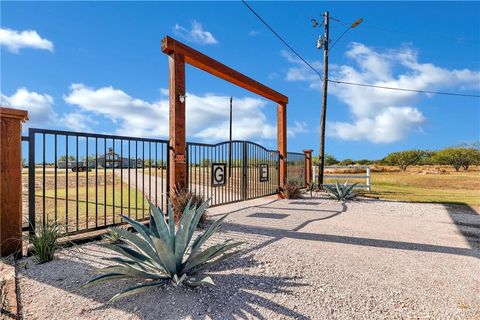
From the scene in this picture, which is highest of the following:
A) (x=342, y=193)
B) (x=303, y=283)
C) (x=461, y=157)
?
(x=461, y=157)

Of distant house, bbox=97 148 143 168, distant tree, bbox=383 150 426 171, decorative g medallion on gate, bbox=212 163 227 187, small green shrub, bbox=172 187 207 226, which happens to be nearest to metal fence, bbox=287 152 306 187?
decorative g medallion on gate, bbox=212 163 227 187

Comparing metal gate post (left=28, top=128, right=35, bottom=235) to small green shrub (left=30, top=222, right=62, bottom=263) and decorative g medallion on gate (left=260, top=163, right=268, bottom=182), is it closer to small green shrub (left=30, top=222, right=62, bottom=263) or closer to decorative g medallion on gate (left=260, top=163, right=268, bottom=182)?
small green shrub (left=30, top=222, right=62, bottom=263)

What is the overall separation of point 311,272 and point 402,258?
1.43m

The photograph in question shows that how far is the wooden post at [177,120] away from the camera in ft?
18.3

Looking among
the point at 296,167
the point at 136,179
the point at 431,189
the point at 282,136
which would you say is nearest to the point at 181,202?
the point at 136,179

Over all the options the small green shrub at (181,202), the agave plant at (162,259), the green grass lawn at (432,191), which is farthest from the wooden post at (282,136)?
the agave plant at (162,259)

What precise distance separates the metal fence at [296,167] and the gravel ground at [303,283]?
622 centimetres

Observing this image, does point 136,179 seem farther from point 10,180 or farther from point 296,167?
point 296,167

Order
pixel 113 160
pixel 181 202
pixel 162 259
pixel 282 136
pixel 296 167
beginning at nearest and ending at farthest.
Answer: pixel 162 259 → pixel 113 160 → pixel 181 202 → pixel 282 136 → pixel 296 167

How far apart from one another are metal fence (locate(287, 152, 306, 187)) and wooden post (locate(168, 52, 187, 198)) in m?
5.99

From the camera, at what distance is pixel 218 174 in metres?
7.38

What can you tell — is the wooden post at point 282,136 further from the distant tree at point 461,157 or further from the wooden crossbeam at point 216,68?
the distant tree at point 461,157

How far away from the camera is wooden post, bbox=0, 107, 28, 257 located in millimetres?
3383

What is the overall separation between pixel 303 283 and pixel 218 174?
4950 mm
